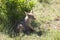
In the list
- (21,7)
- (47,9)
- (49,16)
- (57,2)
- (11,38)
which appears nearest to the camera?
(11,38)

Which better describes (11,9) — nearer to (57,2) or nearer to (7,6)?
(7,6)

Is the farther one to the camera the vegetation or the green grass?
the vegetation

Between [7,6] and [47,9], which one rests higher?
[7,6]

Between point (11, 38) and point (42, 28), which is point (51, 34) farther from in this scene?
point (11, 38)

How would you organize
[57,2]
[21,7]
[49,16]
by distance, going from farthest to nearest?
[57,2] → [49,16] → [21,7]

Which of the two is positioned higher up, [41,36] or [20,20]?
[20,20]

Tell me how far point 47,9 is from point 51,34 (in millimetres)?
2653

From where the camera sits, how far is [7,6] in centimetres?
738

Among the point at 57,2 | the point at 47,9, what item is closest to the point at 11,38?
the point at 47,9

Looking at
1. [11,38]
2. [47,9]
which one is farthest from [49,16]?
[11,38]

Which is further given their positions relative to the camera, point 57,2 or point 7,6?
point 57,2

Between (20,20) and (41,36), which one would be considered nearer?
(41,36)

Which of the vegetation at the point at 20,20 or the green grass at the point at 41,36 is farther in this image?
the vegetation at the point at 20,20

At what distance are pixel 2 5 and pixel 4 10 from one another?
179 millimetres
